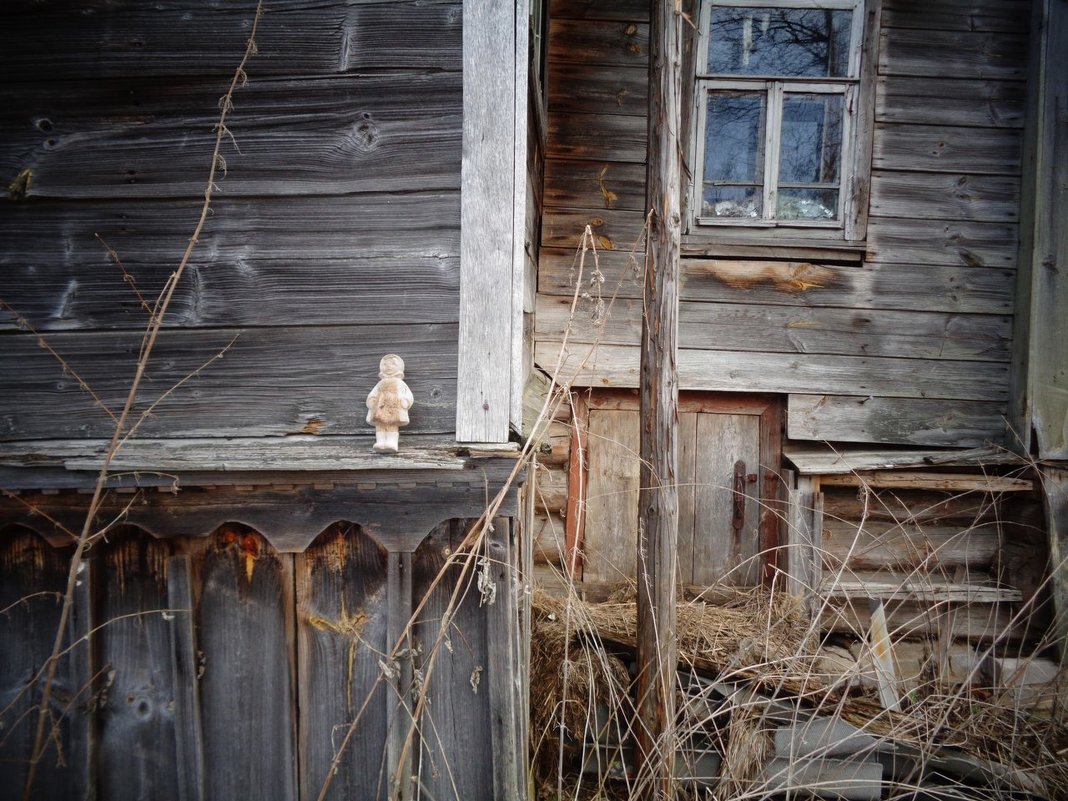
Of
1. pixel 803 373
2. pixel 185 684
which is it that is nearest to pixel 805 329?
pixel 803 373

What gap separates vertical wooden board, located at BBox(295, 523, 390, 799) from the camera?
196 cm

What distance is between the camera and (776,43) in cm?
364

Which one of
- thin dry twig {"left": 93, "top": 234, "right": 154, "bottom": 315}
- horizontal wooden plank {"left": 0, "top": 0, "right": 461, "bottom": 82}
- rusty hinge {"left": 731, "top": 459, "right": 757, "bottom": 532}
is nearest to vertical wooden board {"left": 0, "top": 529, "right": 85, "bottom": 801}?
thin dry twig {"left": 93, "top": 234, "right": 154, "bottom": 315}

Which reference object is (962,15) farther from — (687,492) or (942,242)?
(687,492)

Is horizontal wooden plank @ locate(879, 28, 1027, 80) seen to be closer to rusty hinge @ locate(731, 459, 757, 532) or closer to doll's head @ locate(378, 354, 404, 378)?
rusty hinge @ locate(731, 459, 757, 532)

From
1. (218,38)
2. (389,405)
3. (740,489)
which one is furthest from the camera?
(740,489)

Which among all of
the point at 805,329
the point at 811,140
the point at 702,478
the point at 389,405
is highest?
the point at 811,140

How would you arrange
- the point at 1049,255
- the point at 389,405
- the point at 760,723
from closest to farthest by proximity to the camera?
the point at 389,405
the point at 760,723
the point at 1049,255

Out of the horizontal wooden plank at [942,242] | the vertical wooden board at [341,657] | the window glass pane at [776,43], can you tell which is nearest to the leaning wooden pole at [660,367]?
the vertical wooden board at [341,657]

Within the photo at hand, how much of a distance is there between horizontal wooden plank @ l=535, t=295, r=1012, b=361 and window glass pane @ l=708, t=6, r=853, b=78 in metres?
1.49

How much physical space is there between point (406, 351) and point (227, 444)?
0.65 meters

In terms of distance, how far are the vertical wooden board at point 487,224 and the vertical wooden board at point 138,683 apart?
117cm

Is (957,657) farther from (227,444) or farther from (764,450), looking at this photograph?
(227,444)

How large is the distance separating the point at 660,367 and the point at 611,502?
1.41 metres
